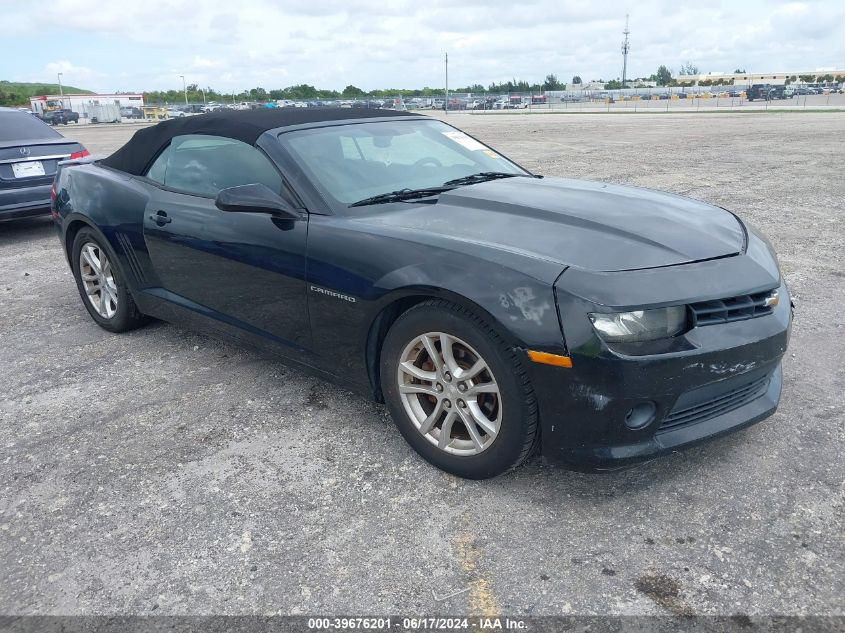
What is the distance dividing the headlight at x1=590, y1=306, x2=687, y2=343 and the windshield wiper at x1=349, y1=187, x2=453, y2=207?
1.32 meters

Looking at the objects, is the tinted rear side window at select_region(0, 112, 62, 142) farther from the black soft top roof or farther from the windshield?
the windshield

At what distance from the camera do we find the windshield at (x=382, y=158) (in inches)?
133

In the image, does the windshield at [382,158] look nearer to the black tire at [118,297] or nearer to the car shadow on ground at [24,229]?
the black tire at [118,297]

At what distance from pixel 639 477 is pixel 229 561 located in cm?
163

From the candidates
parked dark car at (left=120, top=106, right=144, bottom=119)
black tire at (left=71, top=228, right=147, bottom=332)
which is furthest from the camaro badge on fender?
parked dark car at (left=120, top=106, right=144, bottom=119)

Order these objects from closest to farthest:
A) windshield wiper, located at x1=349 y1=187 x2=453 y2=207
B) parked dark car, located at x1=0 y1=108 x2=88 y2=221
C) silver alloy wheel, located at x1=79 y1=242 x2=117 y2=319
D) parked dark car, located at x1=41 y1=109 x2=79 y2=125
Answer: windshield wiper, located at x1=349 y1=187 x2=453 y2=207
silver alloy wheel, located at x1=79 y1=242 x2=117 y2=319
parked dark car, located at x1=0 y1=108 x2=88 y2=221
parked dark car, located at x1=41 y1=109 x2=79 y2=125

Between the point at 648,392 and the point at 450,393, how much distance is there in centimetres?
76

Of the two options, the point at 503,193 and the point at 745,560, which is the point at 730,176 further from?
the point at 745,560

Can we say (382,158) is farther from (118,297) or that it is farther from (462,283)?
(118,297)

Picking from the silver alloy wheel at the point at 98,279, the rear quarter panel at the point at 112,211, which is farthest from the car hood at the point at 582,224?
the silver alloy wheel at the point at 98,279

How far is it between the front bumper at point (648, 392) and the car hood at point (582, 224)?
343 millimetres

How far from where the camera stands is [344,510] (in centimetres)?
269

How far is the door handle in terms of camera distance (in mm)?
3900

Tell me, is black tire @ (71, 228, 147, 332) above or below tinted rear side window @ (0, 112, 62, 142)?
below
